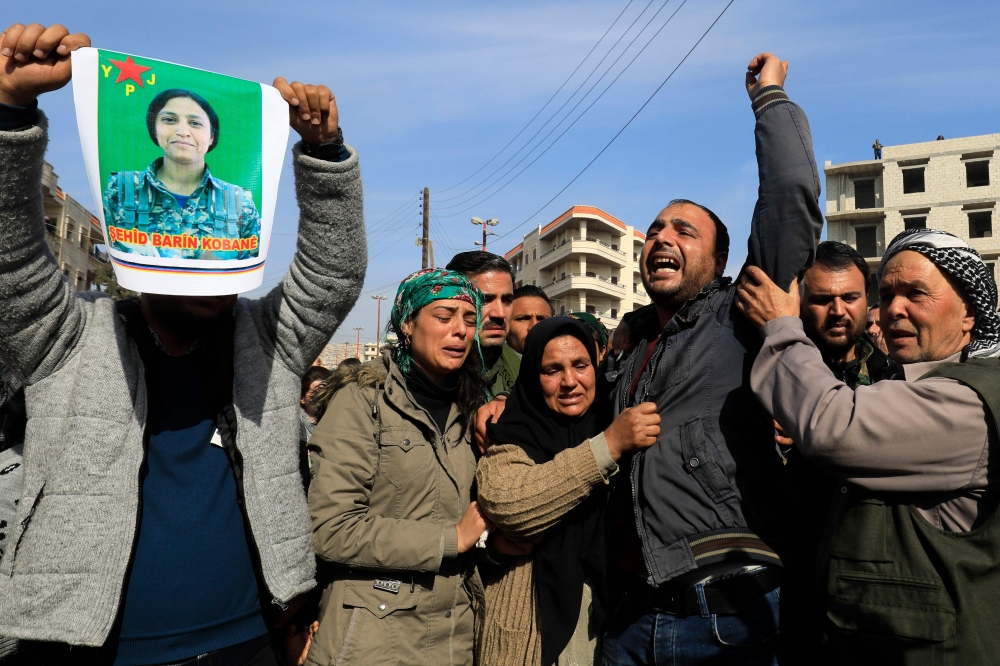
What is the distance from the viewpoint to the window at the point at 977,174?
143ft

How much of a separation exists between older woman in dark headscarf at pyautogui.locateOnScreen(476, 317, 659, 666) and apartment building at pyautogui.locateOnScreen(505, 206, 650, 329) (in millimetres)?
54883

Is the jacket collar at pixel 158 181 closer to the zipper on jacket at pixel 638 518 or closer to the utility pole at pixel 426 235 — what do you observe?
the zipper on jacket at pixel 638 518

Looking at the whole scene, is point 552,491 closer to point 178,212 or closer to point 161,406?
point 161,406

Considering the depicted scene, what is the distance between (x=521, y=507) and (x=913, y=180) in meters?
52.0

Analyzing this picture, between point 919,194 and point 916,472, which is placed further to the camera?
point 919,194

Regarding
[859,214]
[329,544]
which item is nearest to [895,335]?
[329,544]

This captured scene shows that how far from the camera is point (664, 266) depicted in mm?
2973

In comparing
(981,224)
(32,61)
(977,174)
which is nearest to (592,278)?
(981,224)

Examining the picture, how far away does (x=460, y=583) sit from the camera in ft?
9.50

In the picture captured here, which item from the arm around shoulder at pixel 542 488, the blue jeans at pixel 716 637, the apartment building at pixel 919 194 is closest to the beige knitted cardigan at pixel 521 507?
the arm around shoulder at pixel 542 488

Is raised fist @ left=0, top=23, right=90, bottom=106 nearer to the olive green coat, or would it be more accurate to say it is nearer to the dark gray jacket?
the olive green coat

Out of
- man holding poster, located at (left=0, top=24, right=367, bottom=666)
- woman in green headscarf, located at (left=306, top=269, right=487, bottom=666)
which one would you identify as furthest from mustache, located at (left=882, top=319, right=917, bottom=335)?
man holding poster, located at (left=0, top=24, right=367, bottom=666)

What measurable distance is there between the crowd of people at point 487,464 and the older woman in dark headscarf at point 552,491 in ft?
0.04

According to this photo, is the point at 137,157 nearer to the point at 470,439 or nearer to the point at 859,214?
the point at 470,439
